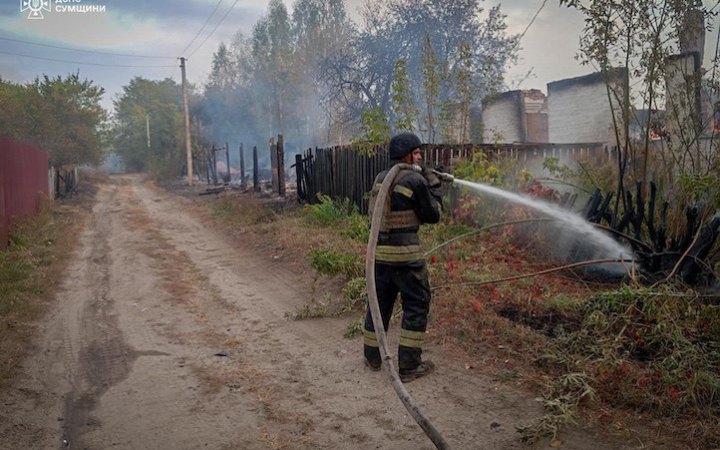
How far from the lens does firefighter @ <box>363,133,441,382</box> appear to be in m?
4.18

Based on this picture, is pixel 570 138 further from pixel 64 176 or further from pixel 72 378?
pixel 64 176

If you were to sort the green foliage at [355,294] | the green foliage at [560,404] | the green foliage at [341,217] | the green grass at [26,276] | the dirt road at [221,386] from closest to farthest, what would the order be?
the green foliage at [560,404], the dirt road at [221,386], the green grass at [26,276], the green foliage at [355,294], the green foliage at [341,217]

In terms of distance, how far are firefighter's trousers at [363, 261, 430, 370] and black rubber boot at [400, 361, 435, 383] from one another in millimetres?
34

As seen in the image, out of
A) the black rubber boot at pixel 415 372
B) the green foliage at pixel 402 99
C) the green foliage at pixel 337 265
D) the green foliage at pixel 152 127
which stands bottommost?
the black rubber boot at pixel 415 372

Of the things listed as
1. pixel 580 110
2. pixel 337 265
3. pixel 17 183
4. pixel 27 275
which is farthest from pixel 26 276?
pixel 580 110

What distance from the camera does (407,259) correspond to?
4.23 metres

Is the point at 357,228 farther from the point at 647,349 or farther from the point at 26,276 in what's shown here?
the point at 647,349

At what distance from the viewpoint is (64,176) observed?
24969 mm

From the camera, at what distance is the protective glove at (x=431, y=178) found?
4.31m

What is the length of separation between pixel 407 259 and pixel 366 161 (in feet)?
23.8

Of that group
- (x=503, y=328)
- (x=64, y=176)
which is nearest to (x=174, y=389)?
(x=503, y=328)

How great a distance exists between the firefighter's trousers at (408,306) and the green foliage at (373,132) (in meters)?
5.99

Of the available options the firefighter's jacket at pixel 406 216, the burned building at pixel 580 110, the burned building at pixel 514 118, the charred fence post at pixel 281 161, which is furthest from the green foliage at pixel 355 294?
the burned building at pixel 514 118

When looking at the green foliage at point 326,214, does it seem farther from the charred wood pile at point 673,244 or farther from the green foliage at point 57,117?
the green foliage at point 57,117
